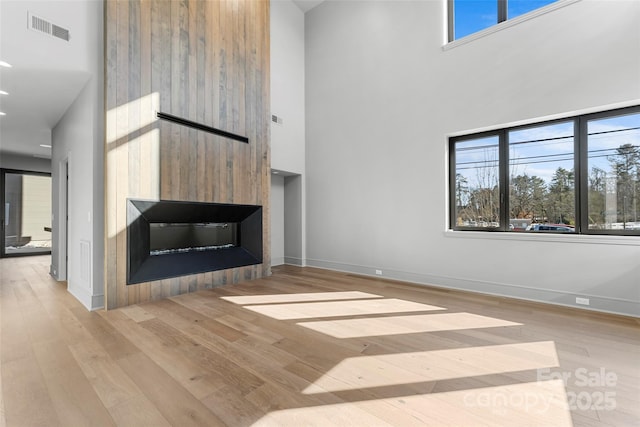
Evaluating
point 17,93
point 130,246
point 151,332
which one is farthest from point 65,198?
point 151,332

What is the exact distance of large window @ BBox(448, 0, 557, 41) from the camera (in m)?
3.49

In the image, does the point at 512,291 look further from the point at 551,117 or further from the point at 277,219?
the point at 277,219

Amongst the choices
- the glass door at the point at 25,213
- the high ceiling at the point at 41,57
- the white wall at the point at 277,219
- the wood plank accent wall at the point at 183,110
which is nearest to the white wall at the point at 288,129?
the white wall at the point at 277,219

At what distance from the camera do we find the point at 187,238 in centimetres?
394

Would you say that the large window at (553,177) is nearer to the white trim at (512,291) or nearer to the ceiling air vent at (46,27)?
the white trim at (512,291)

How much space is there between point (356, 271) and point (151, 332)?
327 cm

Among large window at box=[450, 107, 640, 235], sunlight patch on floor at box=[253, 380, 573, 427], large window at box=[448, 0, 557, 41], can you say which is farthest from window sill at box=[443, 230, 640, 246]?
large window at box=[448, 0, 557, 41]

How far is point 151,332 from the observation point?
2430 millimetres

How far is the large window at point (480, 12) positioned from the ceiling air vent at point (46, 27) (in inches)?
188

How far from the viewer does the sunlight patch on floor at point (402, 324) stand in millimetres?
2467

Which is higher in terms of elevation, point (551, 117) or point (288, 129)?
point (288, 129)

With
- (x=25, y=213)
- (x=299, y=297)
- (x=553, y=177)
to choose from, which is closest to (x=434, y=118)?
(x=553, y=177)

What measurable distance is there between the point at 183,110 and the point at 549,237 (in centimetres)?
476

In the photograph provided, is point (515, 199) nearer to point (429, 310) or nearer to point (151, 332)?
point (429, 310)
